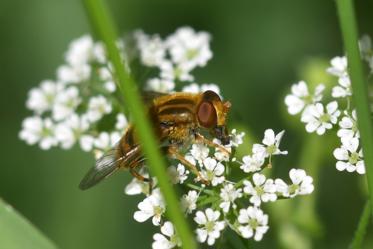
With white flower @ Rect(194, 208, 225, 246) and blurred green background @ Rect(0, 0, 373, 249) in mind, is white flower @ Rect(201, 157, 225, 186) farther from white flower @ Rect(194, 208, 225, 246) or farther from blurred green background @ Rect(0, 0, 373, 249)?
blurred green background @ Rect(0, 0, 373, 249)

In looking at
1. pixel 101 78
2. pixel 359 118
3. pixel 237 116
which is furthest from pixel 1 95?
pixel 359 118

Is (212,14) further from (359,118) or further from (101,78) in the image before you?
(359,118)

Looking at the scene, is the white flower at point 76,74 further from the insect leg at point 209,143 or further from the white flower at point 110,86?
the insect leg at point 209,143

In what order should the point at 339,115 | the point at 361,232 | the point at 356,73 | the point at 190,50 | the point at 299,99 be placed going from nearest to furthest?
the point at 356,73, the point at 361,232, the point at 339,115, the point at 299,99, the point at 190,50

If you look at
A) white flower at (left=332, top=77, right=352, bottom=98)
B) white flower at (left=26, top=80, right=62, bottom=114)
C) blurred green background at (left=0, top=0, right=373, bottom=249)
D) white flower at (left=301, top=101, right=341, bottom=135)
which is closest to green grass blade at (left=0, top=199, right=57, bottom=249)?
white flower at (left=301, top=101, right=341, bottom=135)

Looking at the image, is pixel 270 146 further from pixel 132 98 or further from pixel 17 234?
pixel 132 98

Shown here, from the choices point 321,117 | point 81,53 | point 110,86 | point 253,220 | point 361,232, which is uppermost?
point 81,53

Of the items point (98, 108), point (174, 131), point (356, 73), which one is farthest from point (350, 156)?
point (98, 108)
